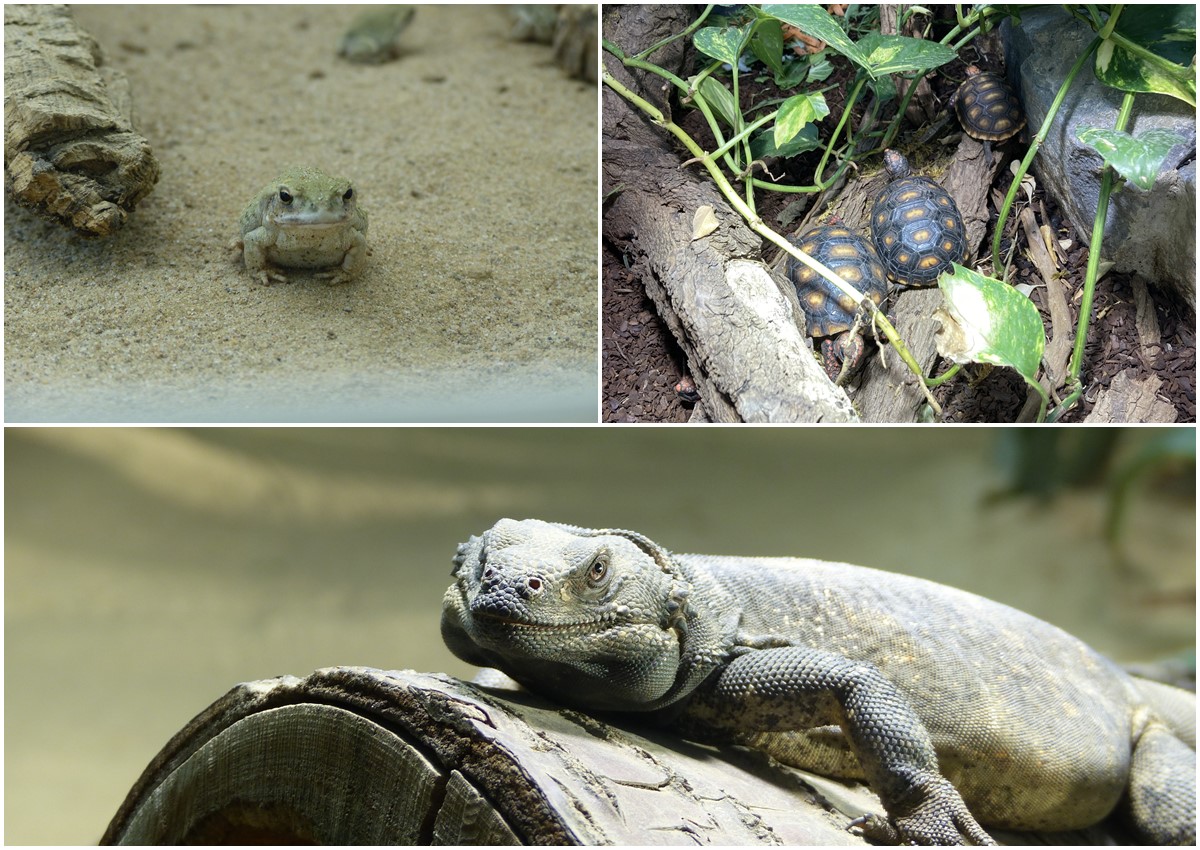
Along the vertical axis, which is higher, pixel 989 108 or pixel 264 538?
pixel 989 108

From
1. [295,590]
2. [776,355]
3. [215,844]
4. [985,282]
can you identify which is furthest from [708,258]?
[295,590]

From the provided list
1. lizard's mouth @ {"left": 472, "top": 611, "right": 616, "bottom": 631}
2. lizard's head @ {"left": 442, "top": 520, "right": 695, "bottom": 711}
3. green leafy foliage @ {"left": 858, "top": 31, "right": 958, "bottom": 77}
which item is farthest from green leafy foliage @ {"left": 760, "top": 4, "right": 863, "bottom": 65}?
lizard's mouth @ {"left": 472, "top": 611, "right": 616, "bottom": 631}

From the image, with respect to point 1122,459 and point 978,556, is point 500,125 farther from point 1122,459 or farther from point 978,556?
point 1122,459

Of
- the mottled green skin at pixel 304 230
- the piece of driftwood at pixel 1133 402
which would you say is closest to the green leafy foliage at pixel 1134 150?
the piece of driftwood at pixel 1133 402

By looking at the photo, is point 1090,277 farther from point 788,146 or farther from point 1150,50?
point 788,146

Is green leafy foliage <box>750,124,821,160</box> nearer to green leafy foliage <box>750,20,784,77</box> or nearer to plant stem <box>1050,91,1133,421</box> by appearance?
green leafy foliage <box>750,20,784,77</box>

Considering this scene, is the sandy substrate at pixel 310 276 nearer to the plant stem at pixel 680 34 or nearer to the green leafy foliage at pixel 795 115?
the plant stem at pixel 680 34

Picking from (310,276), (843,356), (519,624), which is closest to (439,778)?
(519,624)
